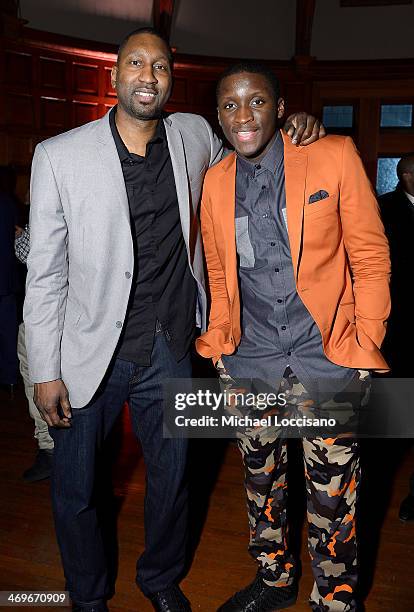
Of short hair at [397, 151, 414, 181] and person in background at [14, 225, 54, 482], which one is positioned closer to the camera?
short hair at [397, 151, 414, 181]

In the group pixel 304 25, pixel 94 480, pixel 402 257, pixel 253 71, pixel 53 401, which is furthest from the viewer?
pixel 304 25

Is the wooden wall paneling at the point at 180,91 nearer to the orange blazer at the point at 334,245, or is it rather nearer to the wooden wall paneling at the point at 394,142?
the wooden wall paneling at the point at 394,142

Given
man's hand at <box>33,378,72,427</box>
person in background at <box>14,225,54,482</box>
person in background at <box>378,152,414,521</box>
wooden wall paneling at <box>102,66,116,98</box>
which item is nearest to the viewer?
man's hand at <box>33,378,72,427</box>

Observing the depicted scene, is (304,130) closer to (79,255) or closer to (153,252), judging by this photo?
(153,252)

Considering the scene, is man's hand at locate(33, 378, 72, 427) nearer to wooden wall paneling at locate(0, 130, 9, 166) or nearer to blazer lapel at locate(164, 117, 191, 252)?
blazer lapel at locate(164, 117, 191, 252)

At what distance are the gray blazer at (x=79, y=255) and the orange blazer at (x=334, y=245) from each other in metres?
0.30

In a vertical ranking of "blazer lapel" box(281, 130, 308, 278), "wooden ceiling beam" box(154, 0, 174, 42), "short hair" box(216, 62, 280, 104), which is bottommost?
"blazer lapel" box(281, 130, 308, 278)

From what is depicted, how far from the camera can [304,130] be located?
68.4 inches

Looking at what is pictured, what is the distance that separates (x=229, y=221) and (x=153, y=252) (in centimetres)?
25

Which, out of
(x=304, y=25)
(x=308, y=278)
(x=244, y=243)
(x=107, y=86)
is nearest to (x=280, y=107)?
→ (x=244, y=243)

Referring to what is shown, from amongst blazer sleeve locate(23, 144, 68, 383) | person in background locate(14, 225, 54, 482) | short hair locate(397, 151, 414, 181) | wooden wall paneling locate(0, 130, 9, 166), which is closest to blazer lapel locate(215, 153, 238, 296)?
blazer sleeve locate(23, 144, 68, 383)

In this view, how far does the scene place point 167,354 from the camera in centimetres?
188

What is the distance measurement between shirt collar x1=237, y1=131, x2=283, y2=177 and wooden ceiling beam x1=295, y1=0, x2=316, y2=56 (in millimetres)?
7457

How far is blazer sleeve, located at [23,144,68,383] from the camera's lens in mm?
1683
